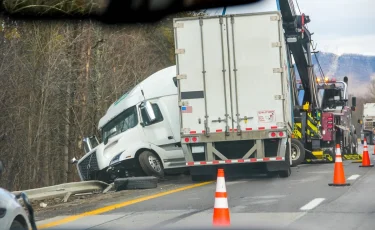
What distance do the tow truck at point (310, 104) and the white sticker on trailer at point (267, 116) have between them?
511 centimetres

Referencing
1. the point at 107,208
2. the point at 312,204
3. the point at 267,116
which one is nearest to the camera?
the point at 312,204

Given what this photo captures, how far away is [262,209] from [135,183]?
5.74 metres

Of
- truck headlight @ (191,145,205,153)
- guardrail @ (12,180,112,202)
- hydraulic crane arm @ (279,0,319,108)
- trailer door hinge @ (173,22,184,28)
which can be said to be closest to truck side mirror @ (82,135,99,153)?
guardrail @ (12,180,112,202)

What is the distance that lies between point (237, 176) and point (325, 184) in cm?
406

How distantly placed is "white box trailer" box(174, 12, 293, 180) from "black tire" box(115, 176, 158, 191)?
1280mm

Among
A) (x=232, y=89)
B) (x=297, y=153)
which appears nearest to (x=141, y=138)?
(x=232, y=89)

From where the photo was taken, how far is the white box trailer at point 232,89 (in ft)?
59.6

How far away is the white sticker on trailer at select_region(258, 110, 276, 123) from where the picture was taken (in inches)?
720

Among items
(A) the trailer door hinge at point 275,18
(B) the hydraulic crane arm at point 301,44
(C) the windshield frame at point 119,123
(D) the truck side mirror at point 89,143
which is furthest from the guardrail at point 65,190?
(B) the hydraulic crane arm at point 301,44

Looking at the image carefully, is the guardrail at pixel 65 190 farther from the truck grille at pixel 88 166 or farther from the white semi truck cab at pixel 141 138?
the truck grille at pixel 88 166

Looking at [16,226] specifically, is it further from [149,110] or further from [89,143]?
[89,143]

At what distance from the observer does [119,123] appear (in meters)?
21.1

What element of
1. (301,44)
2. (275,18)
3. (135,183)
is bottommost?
(135,183)

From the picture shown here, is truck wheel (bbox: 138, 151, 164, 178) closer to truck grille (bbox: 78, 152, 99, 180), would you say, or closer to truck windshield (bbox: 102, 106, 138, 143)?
truck windshield (bbox: 102, 106, 138, 143)
